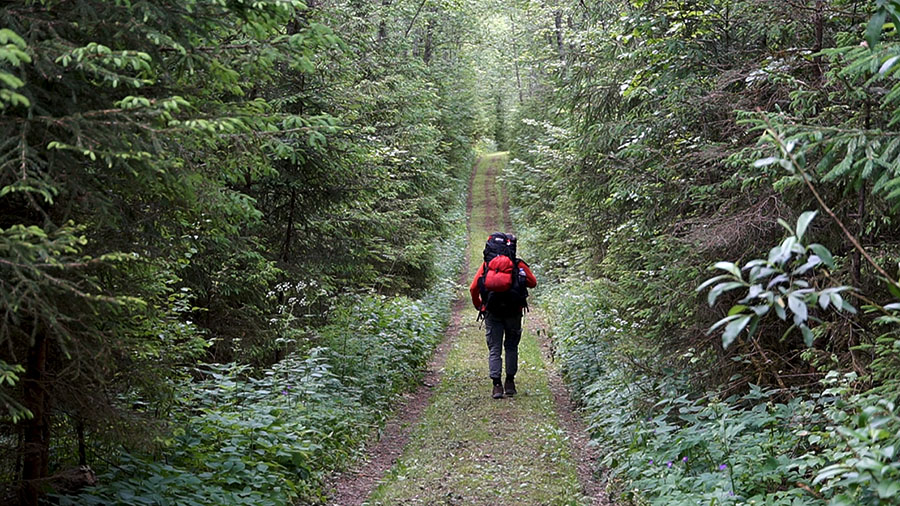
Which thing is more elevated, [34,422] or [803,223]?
[803,223]

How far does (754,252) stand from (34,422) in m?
5.97

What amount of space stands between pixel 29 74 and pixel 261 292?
6036mm

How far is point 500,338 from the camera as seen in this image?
10.5 metres

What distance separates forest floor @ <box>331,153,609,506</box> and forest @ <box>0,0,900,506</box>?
0.08m

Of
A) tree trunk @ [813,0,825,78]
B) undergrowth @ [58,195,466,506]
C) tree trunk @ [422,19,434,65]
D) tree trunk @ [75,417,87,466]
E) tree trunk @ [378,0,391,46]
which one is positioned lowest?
undergrowth @ [58,195,466,506]

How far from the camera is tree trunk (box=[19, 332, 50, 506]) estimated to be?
4461mm

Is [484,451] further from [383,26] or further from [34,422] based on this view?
[383,26]

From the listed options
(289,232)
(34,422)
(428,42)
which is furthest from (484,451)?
(428,42)

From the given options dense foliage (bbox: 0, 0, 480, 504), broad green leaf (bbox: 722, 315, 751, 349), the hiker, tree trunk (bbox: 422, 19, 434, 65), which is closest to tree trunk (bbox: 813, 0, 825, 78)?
dense foliage (bbox: 0, 0, 480, 504)

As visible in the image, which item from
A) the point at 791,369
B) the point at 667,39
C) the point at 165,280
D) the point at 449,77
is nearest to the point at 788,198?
the point at 791,369

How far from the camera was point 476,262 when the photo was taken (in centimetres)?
3028

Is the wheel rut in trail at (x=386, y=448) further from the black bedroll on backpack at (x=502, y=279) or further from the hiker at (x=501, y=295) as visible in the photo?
the black bedroll on backpack at (x=502, y=279)

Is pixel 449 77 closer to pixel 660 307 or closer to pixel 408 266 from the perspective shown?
pixel 408 266

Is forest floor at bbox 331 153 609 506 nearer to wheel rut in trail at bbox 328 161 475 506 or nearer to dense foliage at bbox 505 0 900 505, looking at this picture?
wheel rut in trail at bbox 328 161 475 506
